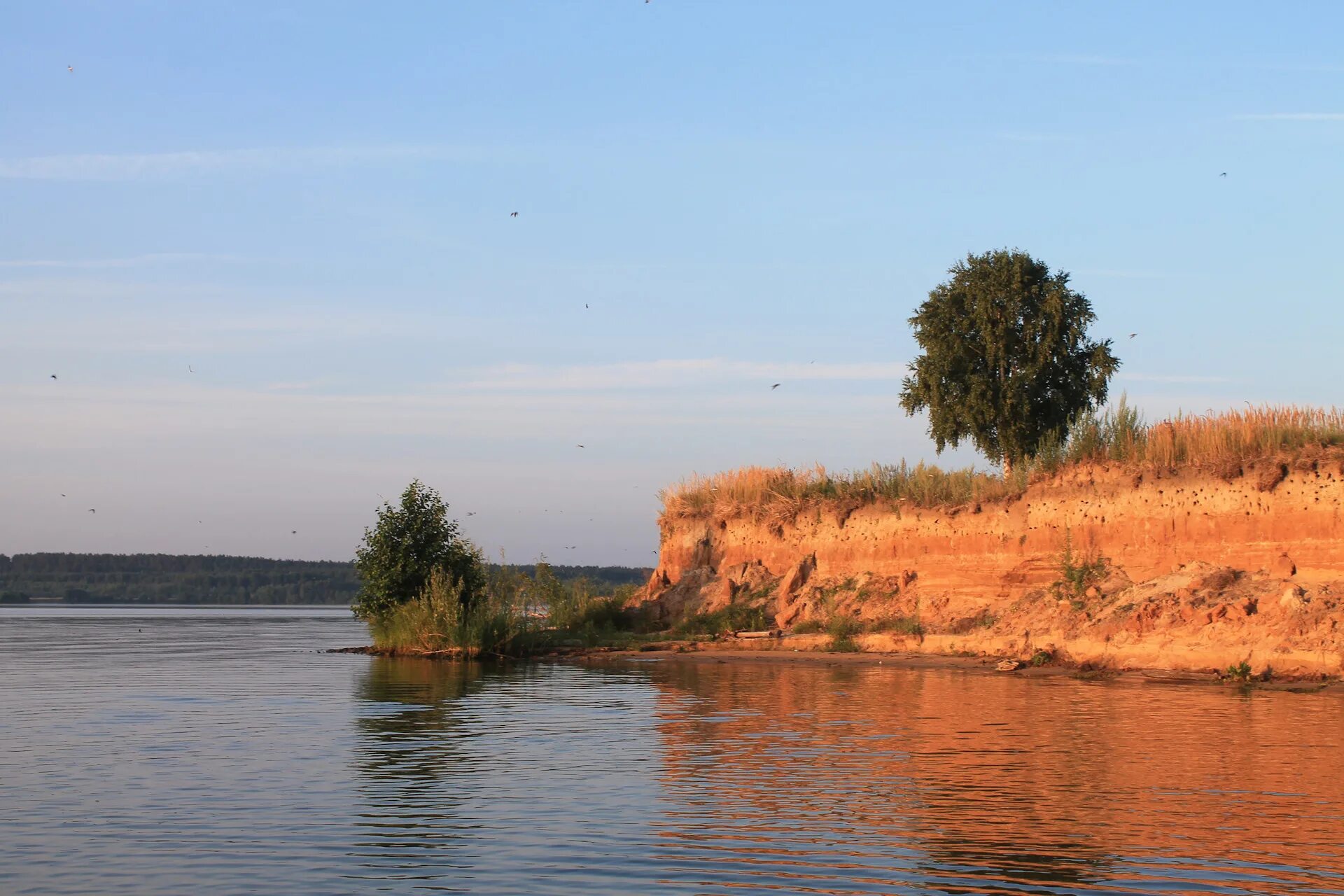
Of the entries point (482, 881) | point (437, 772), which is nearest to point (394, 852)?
point (482, 881)

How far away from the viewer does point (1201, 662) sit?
2527 cm

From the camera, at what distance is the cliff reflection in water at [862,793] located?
9.49 meters

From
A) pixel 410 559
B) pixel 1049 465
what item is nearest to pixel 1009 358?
pixel 1049 465

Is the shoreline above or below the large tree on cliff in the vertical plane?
below

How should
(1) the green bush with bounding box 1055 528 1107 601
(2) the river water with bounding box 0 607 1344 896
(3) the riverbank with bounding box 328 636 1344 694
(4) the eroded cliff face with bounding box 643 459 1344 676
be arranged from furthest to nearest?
(1) the green bush with bounding box 1055 528 1107 601 < (4) the eroded cliff face with bounding box 643 459 1344 676 < (3) the riverbank with bounding box 328 636 1344 694 < (2) the river water with bounding box 0 607 1344 896

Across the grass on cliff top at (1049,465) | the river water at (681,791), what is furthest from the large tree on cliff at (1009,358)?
the river water at (681,791)

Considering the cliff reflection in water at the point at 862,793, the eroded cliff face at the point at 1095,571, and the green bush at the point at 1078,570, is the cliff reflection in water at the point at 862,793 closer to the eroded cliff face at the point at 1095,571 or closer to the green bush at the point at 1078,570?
the eroded cliff face at the point at 1095,571

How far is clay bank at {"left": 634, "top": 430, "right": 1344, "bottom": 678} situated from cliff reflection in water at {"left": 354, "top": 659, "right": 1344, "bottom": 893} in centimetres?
365

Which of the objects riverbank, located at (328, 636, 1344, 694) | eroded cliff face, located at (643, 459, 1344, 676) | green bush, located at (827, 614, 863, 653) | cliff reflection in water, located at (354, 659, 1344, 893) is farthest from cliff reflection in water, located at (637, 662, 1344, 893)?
green bush, located at (827, 614, 863, 653)

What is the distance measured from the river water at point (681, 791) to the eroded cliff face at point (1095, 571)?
101 inches

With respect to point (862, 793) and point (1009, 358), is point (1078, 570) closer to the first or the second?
point (1009, 358)

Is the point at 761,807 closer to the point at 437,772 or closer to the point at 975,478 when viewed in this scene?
the point at 437,772

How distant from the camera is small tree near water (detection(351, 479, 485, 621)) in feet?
127

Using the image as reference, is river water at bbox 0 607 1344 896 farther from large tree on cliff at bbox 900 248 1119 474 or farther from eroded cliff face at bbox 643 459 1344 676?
large tree on cliff at bbox 900 248 1119 474
